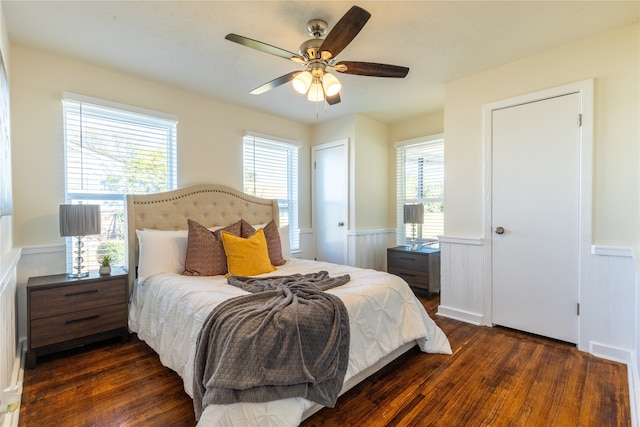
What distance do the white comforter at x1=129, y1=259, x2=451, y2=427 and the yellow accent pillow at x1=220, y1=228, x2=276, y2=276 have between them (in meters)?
0.12


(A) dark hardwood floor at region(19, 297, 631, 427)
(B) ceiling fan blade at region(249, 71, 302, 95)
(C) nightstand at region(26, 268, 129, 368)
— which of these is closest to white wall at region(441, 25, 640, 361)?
(A) dark hardwood floor at region(19, 297, 631, 427)

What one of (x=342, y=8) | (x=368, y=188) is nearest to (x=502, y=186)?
(x=368, y=188)

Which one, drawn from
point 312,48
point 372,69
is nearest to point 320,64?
point 312,48

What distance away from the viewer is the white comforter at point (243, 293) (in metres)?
1.44

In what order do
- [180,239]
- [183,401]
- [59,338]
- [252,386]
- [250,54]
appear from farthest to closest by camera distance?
[180,239]
[250,54]
[59,338]
[183,401]
[252,386]

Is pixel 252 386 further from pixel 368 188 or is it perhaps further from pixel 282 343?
pixel 368 188

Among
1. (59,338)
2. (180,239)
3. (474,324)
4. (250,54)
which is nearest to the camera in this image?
(59,338)

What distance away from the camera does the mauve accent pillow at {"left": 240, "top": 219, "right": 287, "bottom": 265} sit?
3070 millimetres

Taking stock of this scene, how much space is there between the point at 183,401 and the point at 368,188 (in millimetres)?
3297

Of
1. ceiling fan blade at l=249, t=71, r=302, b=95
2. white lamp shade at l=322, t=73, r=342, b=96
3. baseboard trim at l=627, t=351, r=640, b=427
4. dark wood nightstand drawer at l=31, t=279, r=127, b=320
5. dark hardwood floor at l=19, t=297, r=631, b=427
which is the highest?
ceiling fan blade at l=249, t=71, r=302, b=95

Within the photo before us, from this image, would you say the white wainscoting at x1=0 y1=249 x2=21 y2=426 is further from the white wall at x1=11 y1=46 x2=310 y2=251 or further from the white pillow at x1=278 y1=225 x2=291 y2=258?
the white pillow at x1=278 y1=225 x2=291 y2=258

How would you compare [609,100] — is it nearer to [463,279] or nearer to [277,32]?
[463,279]

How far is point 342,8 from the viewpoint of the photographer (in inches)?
77.3

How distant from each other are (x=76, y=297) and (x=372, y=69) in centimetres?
283
